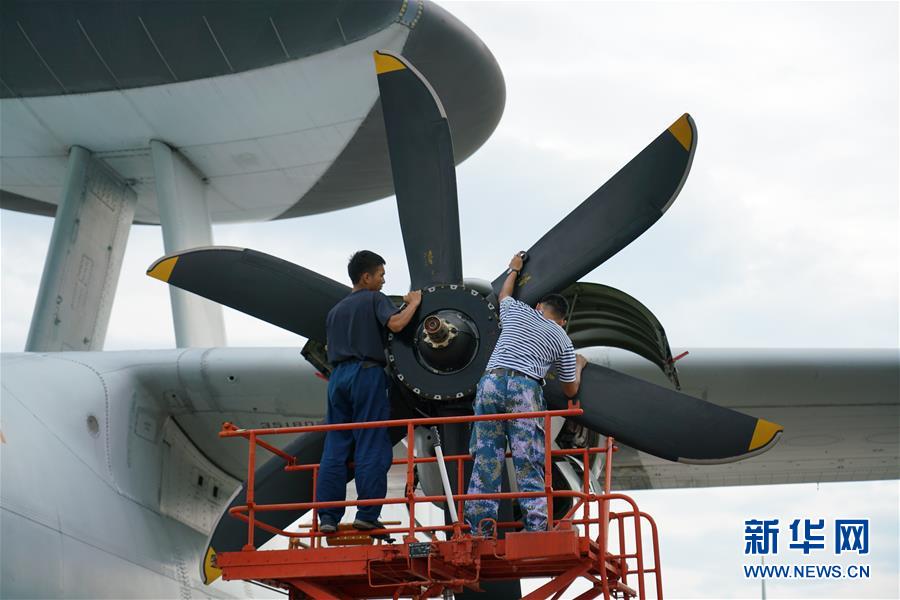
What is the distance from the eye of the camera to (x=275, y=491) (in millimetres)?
7445

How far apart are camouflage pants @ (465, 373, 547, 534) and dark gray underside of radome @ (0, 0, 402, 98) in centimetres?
733

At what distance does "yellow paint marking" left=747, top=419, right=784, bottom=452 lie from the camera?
20.5 ft

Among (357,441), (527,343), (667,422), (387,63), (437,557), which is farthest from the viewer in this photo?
(387,63)

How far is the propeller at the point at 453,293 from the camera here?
6.52 m

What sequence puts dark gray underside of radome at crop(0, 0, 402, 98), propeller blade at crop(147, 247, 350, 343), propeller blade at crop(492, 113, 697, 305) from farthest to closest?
dark gray underside of radome at crop(0, 0, 402, 98) → propeller blade at crop(147, 247, 350, 343) → propeller blade at crop(492, 113, 697, 305)

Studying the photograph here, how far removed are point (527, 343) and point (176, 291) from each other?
7.77m

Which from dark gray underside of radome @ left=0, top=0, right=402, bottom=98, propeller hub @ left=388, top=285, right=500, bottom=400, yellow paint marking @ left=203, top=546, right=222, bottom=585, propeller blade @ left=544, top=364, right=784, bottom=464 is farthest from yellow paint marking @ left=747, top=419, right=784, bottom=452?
dark gray underside of radome @ left=0, top=0, right=402, bottom=98

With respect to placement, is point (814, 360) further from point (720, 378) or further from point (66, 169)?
point (66, 169)

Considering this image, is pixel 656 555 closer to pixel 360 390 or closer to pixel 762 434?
pixel 762 434

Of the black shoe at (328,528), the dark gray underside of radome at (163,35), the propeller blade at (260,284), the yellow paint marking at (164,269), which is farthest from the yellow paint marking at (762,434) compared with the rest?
the dark gray underside of radome at (163,35)

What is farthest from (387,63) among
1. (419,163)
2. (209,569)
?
(209,569)

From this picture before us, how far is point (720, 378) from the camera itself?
10156 mm

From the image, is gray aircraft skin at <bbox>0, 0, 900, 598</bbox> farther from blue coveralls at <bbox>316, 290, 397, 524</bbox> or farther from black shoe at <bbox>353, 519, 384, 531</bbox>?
black shoe at <bbox>353, 519, 384, 531</bbox>

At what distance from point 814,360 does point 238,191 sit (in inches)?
325
